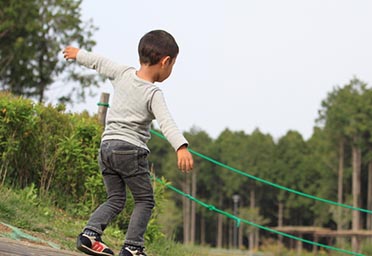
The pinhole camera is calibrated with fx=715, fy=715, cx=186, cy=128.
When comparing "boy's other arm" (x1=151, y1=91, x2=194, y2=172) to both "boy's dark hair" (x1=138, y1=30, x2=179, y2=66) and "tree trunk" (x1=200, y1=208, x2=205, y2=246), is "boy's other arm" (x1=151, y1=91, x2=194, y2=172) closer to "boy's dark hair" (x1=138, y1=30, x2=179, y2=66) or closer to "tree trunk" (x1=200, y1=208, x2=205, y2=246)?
"boy's dark hair" (x1=138, y1=30, x2=179, y2=66)

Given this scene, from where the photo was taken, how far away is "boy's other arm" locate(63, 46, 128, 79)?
447 centimetres

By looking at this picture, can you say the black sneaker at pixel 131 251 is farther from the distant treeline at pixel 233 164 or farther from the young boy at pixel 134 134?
the distant treeline at pixel 233 164

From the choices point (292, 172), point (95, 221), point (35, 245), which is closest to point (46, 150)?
point (35, 245)

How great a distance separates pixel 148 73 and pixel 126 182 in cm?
68

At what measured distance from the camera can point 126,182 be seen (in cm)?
435

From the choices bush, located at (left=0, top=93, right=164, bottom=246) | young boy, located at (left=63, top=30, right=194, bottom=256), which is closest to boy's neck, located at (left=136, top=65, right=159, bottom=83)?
young boy, located at (left=63, top=30, right=194, bottom=256)

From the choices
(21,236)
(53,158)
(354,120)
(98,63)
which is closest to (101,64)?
(98,63)

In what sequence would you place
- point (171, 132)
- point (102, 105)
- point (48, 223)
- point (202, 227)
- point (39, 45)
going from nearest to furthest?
point (171, 132) → point (48, 223) → point (102, 105) → point (39, 45) → point (202, 227)

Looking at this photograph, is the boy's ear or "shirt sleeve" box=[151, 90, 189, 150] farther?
the boy's ear

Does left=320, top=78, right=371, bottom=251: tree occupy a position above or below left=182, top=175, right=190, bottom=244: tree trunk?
above

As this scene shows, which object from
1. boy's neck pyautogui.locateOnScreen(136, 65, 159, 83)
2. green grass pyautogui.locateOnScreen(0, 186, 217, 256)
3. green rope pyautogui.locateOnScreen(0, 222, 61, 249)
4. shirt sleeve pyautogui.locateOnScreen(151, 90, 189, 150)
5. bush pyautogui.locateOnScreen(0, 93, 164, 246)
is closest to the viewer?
shirt sleeve pyautogui.locateOnScreen(151, 90, 189, 150)

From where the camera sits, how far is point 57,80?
2459cm

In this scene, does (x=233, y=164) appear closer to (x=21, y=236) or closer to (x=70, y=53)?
(x=21, y=236)

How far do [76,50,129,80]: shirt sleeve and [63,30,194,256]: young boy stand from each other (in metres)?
0.06
